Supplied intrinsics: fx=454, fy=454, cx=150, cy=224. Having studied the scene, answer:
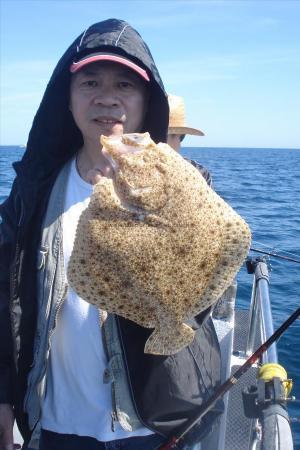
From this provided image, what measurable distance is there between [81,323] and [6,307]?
530mm

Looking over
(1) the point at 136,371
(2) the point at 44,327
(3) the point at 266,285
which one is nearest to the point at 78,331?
(2) the point at 44,327

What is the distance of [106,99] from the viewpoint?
2.18 metres

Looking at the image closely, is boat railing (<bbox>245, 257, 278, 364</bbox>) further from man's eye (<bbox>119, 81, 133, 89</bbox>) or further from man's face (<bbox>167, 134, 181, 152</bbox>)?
man's eye (<bbox>119, 81, 133, 89</bbox>)

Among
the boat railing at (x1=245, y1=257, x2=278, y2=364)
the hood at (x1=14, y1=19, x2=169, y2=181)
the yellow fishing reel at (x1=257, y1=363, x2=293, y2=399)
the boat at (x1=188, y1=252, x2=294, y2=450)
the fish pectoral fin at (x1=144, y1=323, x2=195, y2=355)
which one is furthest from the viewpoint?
the boat railing at (x1=245, y1=257, x2=278, y2=364)

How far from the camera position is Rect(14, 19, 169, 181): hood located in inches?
90.2

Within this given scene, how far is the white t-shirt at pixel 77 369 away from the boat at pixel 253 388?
2.32ft

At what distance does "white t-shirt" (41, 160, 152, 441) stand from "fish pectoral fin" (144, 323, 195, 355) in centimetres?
38

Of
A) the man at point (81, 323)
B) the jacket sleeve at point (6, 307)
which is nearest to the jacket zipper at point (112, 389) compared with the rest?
the man at point (81, 323)

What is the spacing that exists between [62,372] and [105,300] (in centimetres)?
69

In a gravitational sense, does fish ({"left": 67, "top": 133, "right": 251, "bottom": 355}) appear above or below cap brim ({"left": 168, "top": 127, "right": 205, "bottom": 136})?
below

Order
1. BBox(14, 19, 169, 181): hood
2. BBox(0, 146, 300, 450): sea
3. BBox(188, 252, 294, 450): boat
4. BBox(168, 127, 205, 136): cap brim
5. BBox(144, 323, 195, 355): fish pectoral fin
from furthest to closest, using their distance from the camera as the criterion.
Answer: BBox(0, 146, 300, 450): sea < BBox(168, 127, 205, 136): cap brim < BBox(188, 252, 294, 450): boat < BBox(14, 19, 169, 181): hood < BBox(144, 323, 195, 355): fish pectoral fin

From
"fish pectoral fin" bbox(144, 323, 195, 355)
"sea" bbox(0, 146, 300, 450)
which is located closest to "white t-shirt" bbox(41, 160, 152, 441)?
"fish pectoral fin" bbox(144, 323, 195, 355)

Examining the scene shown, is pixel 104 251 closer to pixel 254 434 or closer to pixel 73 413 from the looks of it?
pixel 73 413

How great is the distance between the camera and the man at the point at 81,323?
2273 mm
